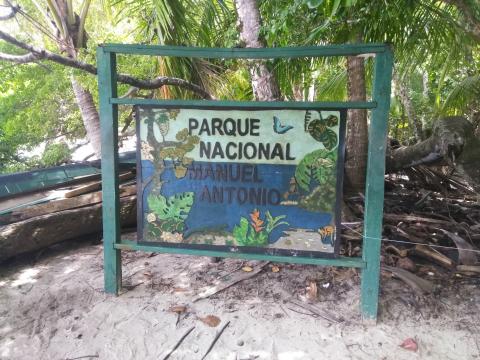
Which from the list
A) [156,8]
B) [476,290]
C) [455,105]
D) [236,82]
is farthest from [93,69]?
[455,105]

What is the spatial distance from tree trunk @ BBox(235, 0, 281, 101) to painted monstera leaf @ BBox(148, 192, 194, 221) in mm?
2038

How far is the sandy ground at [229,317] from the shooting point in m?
2.50

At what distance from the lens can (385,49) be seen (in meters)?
2.49

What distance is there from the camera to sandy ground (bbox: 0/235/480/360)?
2.50 metres

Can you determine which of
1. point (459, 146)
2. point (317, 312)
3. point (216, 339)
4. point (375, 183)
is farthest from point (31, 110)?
point (459, 146)

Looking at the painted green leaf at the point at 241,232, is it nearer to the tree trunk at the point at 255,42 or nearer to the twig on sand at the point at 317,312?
the twig on sand at the point at 317,312

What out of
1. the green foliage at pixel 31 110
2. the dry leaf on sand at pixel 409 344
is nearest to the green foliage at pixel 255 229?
the dry leaf on sand at pixel 409 344

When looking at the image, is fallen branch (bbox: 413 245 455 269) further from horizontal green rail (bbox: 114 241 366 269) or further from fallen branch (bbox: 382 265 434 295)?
horizontal green rail (bbox: 114 241 366 269)

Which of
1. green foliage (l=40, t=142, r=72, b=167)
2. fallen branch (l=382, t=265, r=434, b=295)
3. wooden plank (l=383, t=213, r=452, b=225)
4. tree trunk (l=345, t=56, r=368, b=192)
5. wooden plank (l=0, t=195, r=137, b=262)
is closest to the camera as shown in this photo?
fallen branch (l=382, t=265, r=434, b=295)

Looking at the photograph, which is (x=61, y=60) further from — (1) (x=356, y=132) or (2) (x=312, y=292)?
(1) (x=356, y=132)

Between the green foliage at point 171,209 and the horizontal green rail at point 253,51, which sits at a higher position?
the horizontal green rail at point 253,51

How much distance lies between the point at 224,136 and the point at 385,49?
125cm

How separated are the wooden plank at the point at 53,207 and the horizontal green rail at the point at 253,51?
2.00 meters

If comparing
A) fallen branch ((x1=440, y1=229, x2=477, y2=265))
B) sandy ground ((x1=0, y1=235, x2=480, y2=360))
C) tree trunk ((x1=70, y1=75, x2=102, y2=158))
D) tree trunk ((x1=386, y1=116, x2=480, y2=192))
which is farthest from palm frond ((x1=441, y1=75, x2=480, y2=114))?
tree trunk ((x1=70, y1=75, x2=102, y2=158))
